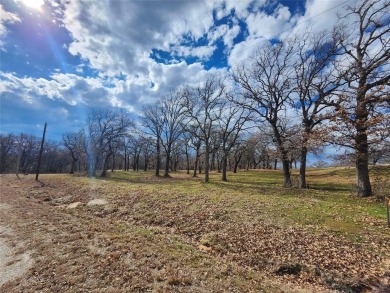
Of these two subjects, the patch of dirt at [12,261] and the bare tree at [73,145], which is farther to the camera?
the bare tree at [73,145]

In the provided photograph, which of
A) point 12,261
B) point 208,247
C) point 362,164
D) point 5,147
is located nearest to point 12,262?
point 12,261

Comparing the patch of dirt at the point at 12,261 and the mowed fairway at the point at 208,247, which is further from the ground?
the mowed fairway at the point at 208,247

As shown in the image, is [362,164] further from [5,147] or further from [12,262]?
[5,147]

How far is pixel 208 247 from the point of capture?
8.27 m

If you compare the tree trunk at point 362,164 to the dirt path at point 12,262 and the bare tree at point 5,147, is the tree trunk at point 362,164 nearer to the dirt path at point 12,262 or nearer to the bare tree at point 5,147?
the dirt path at point 12,262

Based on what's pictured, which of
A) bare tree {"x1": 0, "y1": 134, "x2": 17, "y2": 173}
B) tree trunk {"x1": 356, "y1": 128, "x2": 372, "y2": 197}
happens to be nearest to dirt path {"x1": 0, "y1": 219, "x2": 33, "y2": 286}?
tree trunk {"x1": 356, "y1": 128, "x2": 372, "y2": 197}

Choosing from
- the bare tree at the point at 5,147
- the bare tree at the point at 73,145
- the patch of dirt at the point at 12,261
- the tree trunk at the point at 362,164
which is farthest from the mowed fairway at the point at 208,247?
the bare tree at the point at 5,147

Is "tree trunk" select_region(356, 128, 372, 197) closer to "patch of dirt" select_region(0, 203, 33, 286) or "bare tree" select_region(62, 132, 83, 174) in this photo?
"patch of dirt" select_region(0, 203, 33, 286)

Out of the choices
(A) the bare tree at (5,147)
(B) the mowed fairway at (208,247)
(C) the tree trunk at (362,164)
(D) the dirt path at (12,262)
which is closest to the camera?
(B) the mowed fairway at (208,247)

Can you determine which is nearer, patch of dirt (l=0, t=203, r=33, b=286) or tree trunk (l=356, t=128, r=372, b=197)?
patch of dirt (l=0, t=203, r=33, b=286)

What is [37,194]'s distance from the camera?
818 inches

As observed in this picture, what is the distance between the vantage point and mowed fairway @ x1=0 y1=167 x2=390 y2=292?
18.5 ft

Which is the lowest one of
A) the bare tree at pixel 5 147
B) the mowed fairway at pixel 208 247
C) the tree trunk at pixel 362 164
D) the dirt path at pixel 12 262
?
the dirt path at pixel 12 262

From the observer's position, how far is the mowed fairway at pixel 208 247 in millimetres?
5625
